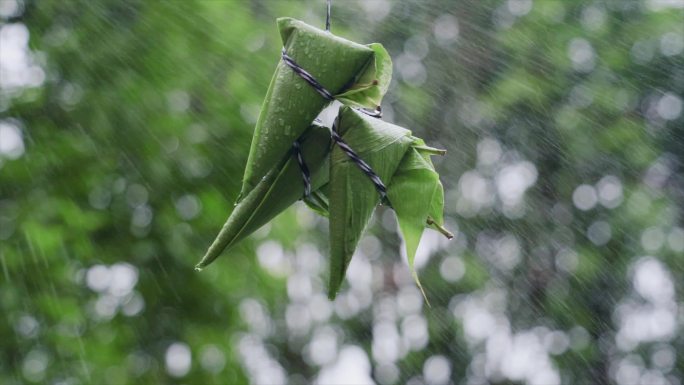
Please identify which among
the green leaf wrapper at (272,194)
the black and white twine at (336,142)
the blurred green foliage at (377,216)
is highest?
the black and white twine at (336,142)

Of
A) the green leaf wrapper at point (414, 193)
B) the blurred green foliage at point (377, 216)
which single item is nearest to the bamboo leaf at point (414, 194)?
the green leaf wrapper at point (414, 193)

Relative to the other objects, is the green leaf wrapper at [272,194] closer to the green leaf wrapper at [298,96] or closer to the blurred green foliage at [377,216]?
the green leaf wrapper at [298,96]

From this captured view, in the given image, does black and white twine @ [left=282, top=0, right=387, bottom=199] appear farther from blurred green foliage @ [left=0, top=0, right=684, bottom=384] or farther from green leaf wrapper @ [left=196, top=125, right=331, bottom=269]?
blurred green foliage @ [left=0, top=0, right=684, bottom=384]

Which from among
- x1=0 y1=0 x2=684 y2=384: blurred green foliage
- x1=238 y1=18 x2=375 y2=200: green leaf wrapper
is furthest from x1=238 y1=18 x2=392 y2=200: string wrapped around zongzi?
x1=0 y1=0 x2=684 y2=384: blurred green foliage

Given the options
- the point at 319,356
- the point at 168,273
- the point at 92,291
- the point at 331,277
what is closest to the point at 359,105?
the point at 331,277

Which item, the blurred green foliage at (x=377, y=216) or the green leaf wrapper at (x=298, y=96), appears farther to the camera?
the blurred green foliage at (x=377, y=216)

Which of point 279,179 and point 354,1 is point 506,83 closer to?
point 354,1
